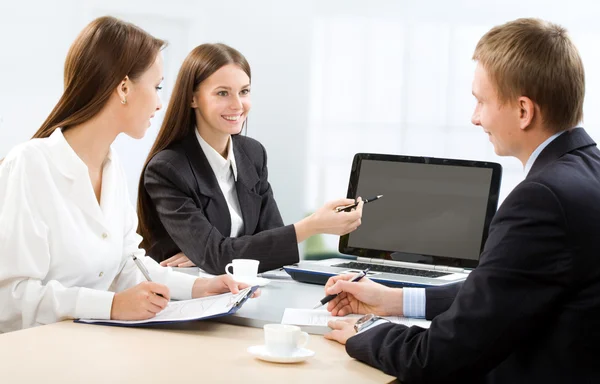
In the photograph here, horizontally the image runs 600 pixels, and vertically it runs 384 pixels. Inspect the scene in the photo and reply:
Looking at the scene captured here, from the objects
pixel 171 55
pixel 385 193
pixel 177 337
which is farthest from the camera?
pixel 171 55

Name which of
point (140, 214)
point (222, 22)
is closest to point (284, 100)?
point (222, 22)

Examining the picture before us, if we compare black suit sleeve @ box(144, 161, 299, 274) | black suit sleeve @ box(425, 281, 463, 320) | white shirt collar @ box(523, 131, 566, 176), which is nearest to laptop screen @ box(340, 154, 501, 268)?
black suit sleeve @ box(144, 161, 299, 274)

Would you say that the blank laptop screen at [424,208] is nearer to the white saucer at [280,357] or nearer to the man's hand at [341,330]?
the man's hand at [341,330]

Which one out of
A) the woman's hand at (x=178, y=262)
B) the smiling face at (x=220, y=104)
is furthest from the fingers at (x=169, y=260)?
the smiling face at (x=220, y=104)

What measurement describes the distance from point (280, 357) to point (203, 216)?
48.2 inches

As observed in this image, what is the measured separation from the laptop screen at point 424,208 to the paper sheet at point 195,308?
2.45ft

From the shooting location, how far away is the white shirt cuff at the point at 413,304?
1.83 meters

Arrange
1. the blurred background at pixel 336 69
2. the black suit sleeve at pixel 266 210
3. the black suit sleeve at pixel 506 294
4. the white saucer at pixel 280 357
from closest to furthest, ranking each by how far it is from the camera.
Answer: the black suit sleeve at pixel 506 294 → the white saucer at pixel 280 357 → the black suit sleeve at pixel 266 210 → the blurred background at pixel 336 69

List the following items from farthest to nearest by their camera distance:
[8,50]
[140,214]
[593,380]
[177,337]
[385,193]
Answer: [8,50], [140,214], [385,193], [177,337], [593,380]

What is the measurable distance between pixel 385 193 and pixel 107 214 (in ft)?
3.07

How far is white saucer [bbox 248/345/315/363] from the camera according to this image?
55.2 inches

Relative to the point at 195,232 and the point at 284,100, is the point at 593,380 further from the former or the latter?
the point at 284,100

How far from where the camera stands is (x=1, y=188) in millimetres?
1820

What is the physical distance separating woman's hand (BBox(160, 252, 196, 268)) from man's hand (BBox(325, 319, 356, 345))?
1052mm
